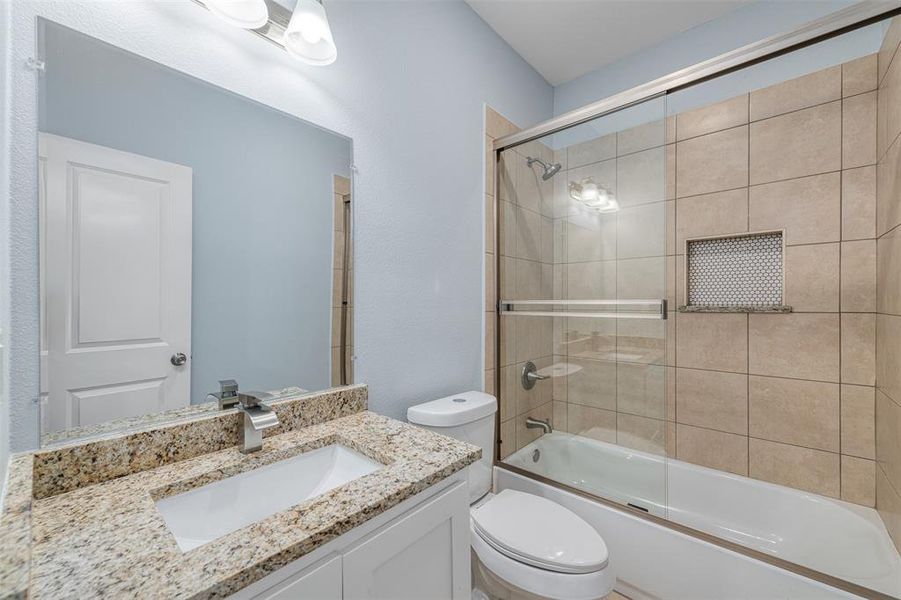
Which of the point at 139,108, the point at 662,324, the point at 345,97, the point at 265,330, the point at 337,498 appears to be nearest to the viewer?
the point at 337,498

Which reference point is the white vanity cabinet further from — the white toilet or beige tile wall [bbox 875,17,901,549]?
beige tile wall [bbox 875,17,901,549]

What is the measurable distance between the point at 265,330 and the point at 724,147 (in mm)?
2227

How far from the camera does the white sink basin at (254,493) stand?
78 centimetres

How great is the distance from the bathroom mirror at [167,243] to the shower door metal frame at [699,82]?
1.01m

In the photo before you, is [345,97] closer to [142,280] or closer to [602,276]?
[142,280]

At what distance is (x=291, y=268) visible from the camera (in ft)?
3.74

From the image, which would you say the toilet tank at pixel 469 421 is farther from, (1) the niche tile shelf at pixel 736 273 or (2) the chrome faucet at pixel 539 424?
(1) the niche tile shelf at pixel 736 273

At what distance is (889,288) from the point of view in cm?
137

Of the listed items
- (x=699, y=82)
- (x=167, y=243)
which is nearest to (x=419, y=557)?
(x=167, y=243)

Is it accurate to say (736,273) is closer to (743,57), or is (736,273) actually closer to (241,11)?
(743,57)

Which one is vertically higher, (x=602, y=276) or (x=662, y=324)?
(x=602, y=276)

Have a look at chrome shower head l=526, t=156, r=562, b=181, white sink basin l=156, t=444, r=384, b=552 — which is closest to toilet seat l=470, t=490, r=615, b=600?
white sink basin l=156, t=444, r=384, b=552

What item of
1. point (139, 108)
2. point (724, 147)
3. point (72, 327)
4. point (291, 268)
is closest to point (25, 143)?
point (139, 108)

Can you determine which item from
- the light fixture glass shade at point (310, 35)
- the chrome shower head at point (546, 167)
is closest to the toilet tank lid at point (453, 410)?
the chrome shower head at point (546, 167)
